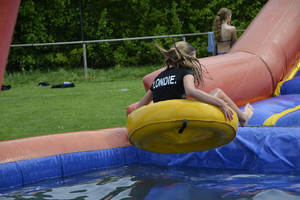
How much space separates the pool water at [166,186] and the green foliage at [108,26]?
32.6 feet

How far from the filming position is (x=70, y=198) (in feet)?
12.2

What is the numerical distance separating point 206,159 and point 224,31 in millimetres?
3110

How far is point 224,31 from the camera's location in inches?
279

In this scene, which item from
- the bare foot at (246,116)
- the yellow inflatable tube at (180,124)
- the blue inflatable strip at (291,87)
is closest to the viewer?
the yellow inflatable tube at (180,124)

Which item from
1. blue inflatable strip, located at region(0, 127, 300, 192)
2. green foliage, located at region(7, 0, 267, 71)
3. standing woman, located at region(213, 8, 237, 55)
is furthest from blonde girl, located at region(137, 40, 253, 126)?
green foliage, located at region(7, 0, 267, 71)

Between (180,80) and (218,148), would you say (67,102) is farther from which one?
(180,80)

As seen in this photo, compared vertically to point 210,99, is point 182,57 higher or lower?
higher

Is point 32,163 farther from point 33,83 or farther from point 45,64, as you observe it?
point 45,64

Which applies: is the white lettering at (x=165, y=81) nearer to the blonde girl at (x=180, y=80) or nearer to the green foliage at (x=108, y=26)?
the blonde girl at (x=180, y=80)

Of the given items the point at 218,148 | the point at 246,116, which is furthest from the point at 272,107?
the point at 246,116

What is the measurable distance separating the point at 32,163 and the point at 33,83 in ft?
25.3

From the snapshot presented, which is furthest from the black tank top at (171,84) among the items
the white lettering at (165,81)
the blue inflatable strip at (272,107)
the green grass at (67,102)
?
the green grass at (67,102)

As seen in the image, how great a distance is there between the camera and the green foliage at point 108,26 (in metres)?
14.2

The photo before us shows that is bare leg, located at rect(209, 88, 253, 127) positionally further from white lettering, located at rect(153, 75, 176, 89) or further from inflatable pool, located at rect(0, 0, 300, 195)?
white lettering, located at rect(153, 75, 176, 89)
